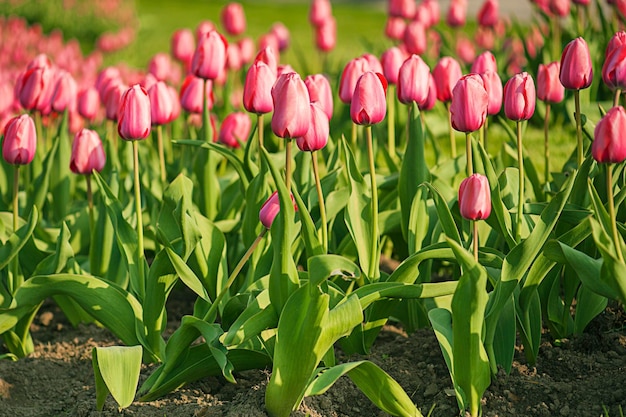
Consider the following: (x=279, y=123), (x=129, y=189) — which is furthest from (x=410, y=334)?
(x=129, y=189)

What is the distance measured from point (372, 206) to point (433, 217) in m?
0.38

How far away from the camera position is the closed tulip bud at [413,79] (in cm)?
260

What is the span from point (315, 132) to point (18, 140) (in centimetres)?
96

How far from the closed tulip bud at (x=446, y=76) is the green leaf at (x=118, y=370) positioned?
1.43 meters

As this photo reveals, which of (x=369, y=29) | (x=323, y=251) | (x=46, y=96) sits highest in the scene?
(x=46, y=96)

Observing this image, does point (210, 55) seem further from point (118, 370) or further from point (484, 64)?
point (118, 370)

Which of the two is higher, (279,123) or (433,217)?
(279,123)

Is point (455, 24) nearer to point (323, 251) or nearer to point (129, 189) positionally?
point (129, 189)

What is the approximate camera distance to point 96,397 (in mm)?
2348

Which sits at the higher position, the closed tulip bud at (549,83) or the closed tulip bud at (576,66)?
the closed tulip bud at (576,66)

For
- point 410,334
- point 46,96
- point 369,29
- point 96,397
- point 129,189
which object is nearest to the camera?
point 96,397

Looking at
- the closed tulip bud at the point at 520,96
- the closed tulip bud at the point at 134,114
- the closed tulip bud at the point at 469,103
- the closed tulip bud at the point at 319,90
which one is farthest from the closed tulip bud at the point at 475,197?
the closed tulip bud at the point at 134,114

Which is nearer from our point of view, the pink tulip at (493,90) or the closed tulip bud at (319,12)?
the pink tulip at (493,90)

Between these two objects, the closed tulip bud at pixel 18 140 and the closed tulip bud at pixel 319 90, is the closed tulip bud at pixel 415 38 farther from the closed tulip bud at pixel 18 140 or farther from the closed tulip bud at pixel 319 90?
the closed tulip bud at pixel 18 140
